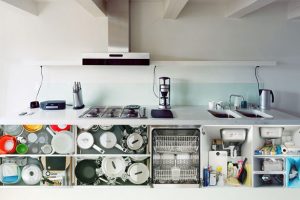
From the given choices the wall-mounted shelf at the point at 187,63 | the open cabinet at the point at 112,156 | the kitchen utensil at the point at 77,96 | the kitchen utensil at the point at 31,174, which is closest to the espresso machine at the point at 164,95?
the wall-mounted shelf at the point at 187,63

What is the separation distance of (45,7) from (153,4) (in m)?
1.23

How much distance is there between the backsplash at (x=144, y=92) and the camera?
3.51 meters

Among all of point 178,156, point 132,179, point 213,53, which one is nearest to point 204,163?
point 178,156

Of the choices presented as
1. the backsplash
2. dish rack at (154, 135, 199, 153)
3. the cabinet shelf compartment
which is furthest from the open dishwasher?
the backsplash

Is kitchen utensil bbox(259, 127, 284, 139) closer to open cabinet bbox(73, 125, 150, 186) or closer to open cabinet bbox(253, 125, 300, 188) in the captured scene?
open cabinet bbox(253, 125, 300, 188)

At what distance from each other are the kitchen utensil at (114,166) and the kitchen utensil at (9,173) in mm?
813

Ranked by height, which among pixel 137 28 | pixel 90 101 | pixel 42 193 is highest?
pixel 137 28

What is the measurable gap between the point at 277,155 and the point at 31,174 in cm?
231

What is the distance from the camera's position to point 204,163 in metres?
2.81

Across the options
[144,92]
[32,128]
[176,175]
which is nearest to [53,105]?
[32,128]

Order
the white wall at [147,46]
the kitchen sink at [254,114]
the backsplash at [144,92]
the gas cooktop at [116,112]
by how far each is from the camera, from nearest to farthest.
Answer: the gas cooktop at [116,112], the kitchen sink at [254,114], the white wall at [147,46], the backsplash at [144,92]

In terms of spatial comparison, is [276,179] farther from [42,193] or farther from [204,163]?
[42,193]

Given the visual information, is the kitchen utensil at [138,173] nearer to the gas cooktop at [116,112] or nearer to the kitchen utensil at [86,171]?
the kitchen utensil at [86,171]

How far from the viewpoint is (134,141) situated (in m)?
2.81
